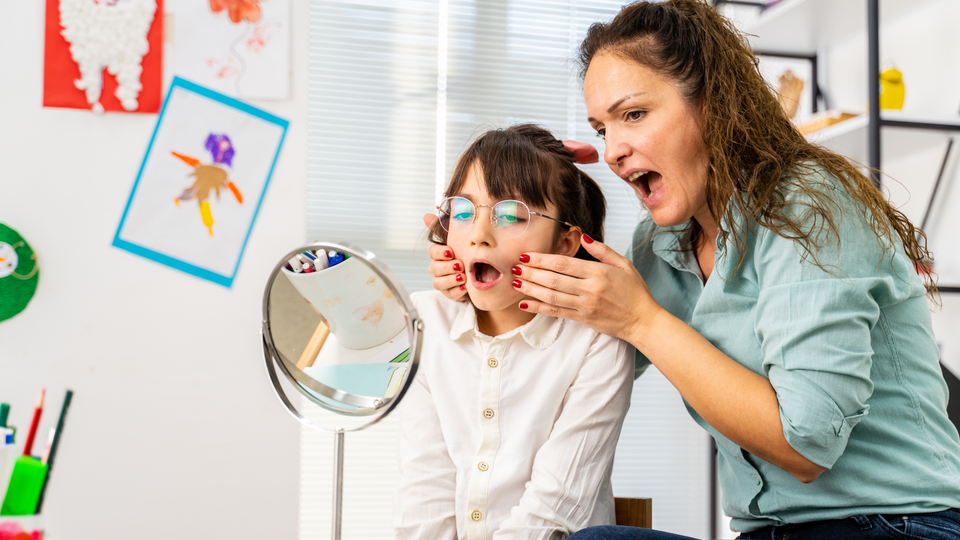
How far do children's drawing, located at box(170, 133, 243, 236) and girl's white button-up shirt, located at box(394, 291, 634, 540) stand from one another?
1.08 meters

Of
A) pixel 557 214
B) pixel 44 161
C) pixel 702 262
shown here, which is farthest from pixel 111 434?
pixel 702 262

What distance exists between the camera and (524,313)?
1.15 meters

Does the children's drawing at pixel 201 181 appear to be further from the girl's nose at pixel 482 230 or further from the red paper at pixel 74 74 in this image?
the girl's nose at pixel 482 230

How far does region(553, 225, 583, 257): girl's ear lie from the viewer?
1.12 m

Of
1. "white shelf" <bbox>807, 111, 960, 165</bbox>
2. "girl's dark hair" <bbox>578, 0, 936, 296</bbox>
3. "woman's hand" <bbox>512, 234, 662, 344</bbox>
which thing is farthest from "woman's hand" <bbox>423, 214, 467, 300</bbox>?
"white shelf" <bbox>807, 111, 960, 165</bbox>

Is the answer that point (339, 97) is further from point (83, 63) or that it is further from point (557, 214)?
point (557, 214)

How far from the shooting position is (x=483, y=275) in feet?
3.50

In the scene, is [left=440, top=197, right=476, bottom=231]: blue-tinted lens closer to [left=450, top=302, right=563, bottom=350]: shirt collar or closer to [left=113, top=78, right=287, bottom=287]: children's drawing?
[left=450, top=302, right=563, bottom=350]: shirt collar

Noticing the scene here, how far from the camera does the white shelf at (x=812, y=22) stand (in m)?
1.84

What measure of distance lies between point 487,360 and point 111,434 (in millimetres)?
1323

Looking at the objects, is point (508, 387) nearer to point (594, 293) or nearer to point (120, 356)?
point (594, 293)

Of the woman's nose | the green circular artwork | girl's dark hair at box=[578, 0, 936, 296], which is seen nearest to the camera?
girl's dark hair at box=[578, 0, 936, 296]

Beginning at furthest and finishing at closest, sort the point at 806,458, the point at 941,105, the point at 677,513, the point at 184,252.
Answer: the point at 677,513 → the point at 184,252 → the point at 941,105 → the point at 806,458

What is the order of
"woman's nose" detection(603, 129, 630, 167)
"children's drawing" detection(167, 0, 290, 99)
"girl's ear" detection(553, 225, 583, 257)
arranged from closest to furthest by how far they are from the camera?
"woman's nose" detection(603, 129, 630, 167) < "girl's ear" detection(553, 225, 583, 257) < "children's drawing" detection(167, 0, 290, 99)
